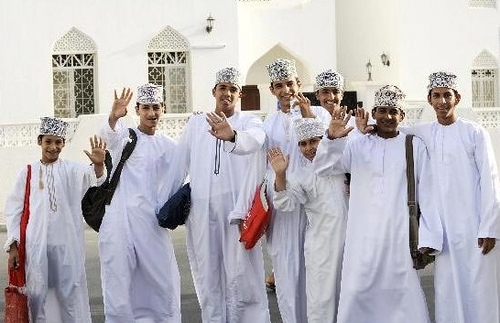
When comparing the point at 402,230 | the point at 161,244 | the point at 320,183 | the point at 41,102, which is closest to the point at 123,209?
the point at 161,244

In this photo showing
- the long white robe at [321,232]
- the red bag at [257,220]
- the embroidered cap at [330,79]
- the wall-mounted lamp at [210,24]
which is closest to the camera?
the long white robe at [321,232]

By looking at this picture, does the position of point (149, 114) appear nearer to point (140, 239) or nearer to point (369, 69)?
point (140, 239)

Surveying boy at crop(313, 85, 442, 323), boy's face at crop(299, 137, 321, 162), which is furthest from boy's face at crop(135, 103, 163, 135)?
boy at crop(313, 85, 442, 323)

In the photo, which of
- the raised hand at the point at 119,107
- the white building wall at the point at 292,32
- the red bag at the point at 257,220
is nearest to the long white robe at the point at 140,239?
the raised hand at the point at 119,107

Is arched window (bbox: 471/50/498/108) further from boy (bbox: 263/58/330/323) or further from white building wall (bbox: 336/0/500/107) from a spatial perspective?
boy (bbox: 263/58/330/323)

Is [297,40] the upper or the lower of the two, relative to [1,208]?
upper

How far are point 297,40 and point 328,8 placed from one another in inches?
43.9

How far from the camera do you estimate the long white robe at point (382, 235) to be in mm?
8023

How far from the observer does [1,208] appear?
74.7 ft

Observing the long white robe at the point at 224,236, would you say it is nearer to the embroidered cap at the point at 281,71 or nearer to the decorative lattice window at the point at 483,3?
the embroidered cap at the point at 281,71

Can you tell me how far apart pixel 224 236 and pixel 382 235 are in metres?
1.48

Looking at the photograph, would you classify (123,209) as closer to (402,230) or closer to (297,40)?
(402,230)

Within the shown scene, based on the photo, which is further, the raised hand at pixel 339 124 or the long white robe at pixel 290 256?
the long white robe at pixel 290 256

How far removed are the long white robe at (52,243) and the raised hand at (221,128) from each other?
3.37ft
